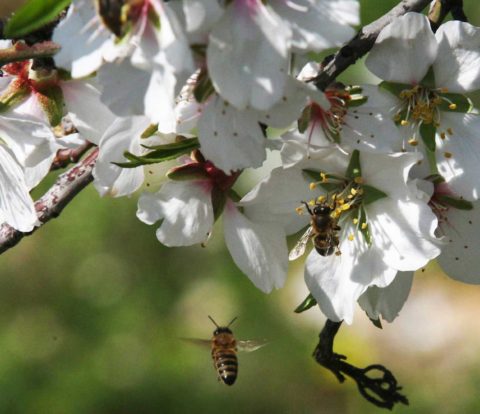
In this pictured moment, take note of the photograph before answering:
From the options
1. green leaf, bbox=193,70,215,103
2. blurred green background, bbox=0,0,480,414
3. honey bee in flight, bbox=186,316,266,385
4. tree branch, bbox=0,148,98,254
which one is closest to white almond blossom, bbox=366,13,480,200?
green leaf, bbox=193,70,215,103

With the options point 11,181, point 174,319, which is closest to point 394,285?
point 11,181

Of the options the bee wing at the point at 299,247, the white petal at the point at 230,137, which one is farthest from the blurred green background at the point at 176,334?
the white petal at the point at 230,137

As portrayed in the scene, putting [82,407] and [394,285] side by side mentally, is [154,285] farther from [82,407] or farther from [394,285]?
[394,285]

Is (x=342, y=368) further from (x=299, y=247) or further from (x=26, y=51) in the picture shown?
(x=26, y=51)

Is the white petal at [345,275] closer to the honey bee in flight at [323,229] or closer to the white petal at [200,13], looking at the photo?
the honey bee in flight at [323,229]

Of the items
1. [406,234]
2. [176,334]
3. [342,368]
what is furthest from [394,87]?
[176,334]

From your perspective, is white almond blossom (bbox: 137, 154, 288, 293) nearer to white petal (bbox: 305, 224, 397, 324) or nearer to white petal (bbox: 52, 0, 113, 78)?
white petal (bbox: 305, 224, 397, 324)
